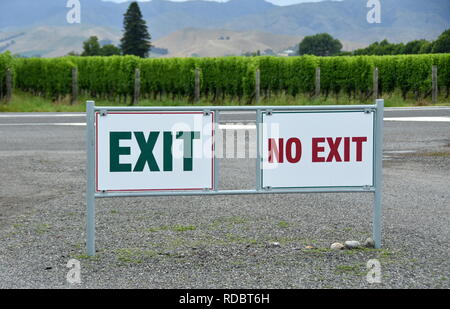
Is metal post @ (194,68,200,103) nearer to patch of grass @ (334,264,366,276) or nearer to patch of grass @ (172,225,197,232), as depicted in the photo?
patch of grass @ (172,225,197,232)

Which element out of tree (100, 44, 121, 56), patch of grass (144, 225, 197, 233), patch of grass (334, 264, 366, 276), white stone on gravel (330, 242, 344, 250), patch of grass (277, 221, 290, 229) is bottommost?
patch of grass (334, 264, 366, 276)

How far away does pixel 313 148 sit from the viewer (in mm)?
6555

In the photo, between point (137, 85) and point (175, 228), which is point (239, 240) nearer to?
point (175, 228)

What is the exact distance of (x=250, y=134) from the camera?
56.1 ft

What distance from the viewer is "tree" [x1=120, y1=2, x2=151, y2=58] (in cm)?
9500

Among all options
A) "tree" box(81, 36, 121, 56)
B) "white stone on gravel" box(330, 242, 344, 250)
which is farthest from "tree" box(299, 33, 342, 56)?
"white stone on gravel" box(330, 242, 344, 250)

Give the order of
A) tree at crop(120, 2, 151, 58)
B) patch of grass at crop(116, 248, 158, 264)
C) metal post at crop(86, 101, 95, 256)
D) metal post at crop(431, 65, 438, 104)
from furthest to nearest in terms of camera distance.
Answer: tree at crop(120, 2, 151, 58) → metal post at crop(431, 65, 438, 104) → metal post at crop(86, 101, 95, 256) → patch of grass at crop(116, 248, 158, 264)

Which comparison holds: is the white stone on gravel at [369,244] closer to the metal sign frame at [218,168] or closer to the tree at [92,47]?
the metal sign frame at [218,168]

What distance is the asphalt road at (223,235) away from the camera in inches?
219

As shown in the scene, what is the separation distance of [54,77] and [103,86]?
2212 millimetres

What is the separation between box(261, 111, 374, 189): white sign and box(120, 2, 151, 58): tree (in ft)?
296

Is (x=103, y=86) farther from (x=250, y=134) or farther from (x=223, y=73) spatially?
(x=250, y=134)
